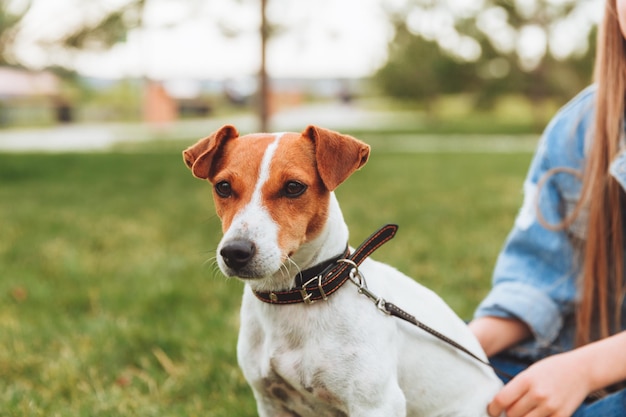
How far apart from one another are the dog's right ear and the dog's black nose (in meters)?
0.30

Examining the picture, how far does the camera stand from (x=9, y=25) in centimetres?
1002

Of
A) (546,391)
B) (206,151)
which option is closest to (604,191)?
(546,391)

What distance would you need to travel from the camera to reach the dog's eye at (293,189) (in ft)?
6.23

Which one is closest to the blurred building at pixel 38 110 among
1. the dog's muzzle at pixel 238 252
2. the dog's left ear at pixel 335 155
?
the dog's left ear at pixel 335 155

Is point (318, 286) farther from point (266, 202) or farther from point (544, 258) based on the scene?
point (544, 258)

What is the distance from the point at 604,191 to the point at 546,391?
0.84 m

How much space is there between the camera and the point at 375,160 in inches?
501

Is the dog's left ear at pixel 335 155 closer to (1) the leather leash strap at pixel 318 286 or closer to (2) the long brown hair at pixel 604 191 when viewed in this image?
(1) the leather leash strap at pixel 318 286

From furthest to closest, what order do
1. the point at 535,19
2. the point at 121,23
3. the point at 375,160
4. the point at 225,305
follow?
1. the point at 535,19
2. the point at 375,160
3. the point at 121,23
4. the point at 225,305

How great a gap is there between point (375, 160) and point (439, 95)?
17162mm

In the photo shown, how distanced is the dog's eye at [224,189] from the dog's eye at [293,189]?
6.0 inches

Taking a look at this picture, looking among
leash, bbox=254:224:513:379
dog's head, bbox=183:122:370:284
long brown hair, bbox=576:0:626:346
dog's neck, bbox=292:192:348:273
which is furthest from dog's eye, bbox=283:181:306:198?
long brown hair, bbox=576:0:626:346

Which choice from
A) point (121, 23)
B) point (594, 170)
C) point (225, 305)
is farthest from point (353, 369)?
point (121, 23)

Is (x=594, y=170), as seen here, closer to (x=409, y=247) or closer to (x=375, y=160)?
(x=409, y=247)
